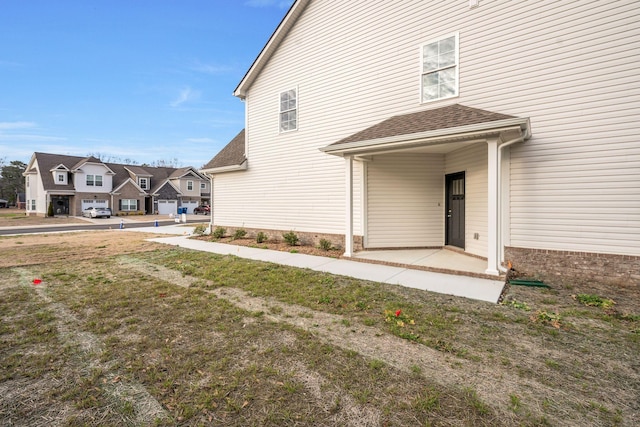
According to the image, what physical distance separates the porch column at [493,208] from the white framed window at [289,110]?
7034 millimetres

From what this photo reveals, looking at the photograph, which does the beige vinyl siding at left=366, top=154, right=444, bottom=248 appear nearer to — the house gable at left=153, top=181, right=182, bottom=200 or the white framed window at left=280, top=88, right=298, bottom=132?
the white framed window at left=280, top=88, right=298, bottom=132

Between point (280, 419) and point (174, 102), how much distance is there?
142 feet

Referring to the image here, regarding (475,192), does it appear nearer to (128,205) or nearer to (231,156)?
(231,156)

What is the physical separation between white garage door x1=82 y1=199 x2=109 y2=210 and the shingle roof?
40.3 meters

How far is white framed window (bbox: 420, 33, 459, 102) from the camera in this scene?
25.6ft

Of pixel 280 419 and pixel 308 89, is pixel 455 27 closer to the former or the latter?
pixel 308 89

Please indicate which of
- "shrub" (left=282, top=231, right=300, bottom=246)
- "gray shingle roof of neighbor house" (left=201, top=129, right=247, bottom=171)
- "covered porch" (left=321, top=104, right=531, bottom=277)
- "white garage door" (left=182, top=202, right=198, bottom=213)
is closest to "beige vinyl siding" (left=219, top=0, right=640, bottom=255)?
"covered porch" (left=321, top=104, right=531, bottom=277)

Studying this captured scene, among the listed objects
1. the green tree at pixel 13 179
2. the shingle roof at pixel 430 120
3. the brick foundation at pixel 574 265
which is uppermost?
the green tree at pixel 13 179

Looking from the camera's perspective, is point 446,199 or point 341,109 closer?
point 446,199

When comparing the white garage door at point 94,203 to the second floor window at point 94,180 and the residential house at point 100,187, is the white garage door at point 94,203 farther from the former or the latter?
the second floor window at point 94,180

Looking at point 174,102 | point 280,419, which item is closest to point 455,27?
point 280,419

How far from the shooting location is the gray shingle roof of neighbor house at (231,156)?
42.2ft

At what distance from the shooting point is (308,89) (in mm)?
10641

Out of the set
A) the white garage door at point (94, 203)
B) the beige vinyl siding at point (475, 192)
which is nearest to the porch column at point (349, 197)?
the beige vinyl siding at point (475, 192)
